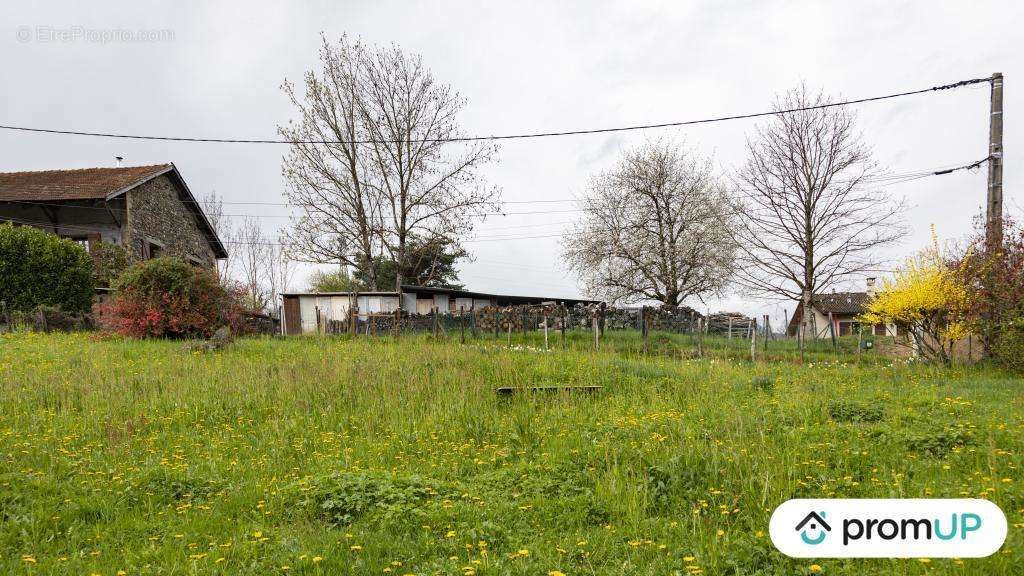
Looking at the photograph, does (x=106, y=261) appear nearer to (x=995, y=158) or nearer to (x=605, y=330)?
(x=605, y=330)

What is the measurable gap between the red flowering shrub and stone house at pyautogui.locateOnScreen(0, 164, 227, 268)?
26.2 feet

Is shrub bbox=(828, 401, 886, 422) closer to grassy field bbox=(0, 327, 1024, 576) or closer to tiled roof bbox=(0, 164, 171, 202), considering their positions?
grassy field bbox=(0, 327, 1024, 576)

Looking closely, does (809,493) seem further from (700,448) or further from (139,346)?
(139,346)

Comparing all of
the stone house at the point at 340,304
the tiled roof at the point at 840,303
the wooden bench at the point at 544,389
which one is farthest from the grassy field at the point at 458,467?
the tiled roof at the point at 840,303

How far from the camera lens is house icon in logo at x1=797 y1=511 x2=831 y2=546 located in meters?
4.19

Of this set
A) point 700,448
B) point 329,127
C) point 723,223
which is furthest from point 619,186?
point 700,448

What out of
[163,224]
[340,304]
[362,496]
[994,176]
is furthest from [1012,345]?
[163,224]

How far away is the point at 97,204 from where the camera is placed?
27125mm

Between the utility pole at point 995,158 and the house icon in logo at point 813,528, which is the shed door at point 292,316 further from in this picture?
the house icon in logo at point 813,528

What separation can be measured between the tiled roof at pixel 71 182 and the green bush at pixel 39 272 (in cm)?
419

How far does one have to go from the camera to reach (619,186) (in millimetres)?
33375

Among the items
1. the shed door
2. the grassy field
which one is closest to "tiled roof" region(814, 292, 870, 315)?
the grassy field

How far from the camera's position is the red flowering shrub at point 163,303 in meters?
18.1

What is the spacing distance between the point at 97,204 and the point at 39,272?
641 centimetres
